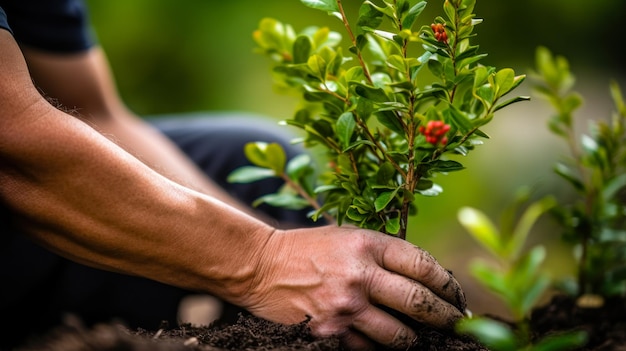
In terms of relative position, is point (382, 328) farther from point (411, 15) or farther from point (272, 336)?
point (411, 15)

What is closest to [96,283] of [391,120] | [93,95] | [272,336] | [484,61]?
[93,95]

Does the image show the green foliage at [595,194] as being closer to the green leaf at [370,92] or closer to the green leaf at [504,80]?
the green leaf at [504,80]

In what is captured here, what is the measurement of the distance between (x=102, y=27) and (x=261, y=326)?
15.4ft

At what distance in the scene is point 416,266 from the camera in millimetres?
1290

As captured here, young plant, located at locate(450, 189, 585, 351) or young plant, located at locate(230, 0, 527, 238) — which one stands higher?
young plant, located at locate(230, 0, 527, 238)

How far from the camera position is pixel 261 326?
1.34 m

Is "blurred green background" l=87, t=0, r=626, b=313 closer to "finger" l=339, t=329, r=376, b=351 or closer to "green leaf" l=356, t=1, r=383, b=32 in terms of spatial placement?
"finger" l=339, t=329, r=376, b=351

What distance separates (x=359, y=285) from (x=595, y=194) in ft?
2.50

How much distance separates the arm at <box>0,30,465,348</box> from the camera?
3.92 feet

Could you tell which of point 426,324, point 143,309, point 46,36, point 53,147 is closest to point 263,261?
point 426,324

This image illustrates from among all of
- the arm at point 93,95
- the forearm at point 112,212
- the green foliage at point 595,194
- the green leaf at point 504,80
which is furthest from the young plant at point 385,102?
the arm at point 93,95

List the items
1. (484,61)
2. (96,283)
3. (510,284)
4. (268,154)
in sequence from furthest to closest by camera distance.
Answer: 1. (484,61)
2. (96,283)
3. (268,154)
4. (510,284)

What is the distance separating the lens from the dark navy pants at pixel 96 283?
6.69ft

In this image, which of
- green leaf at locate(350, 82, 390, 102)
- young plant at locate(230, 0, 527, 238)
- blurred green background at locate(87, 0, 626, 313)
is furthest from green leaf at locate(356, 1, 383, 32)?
blurred green background at locate(87, 0, 626, 313)
